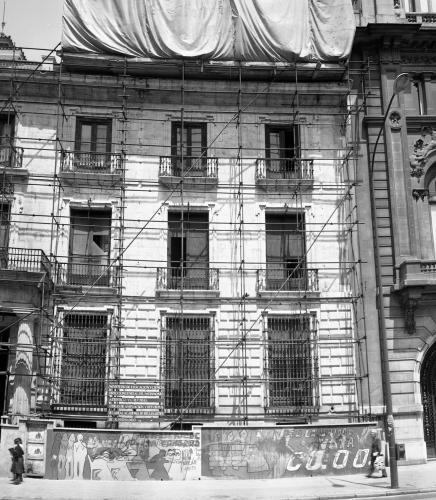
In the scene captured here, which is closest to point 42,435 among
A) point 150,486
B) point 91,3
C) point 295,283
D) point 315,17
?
point 150,486

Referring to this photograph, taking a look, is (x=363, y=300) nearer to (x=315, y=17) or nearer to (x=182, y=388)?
(x=182, y=388)

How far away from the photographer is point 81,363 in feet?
84.0

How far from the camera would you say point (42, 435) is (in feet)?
70.3

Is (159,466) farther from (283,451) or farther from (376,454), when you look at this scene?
(376,454)

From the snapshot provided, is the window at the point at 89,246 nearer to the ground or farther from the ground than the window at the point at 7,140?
nearer to the ground

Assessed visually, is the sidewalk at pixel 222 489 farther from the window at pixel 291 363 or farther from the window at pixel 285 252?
the window at pixel 285 252

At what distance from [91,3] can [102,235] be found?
9770mm

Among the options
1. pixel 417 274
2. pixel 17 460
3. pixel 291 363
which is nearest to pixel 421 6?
pixel 417 274

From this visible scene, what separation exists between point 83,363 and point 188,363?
4.02 meters

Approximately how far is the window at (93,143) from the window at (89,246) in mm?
1946

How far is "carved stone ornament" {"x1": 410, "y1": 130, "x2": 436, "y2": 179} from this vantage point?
28.5 meters

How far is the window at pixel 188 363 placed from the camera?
25.5m

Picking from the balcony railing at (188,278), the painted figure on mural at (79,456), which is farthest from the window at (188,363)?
the painted figure on mural at (79,456)

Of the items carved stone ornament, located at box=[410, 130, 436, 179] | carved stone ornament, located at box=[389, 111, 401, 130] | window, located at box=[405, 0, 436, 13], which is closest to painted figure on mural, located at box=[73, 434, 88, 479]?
carved stone ornament, located at box=[410, 130, 436, 179]
